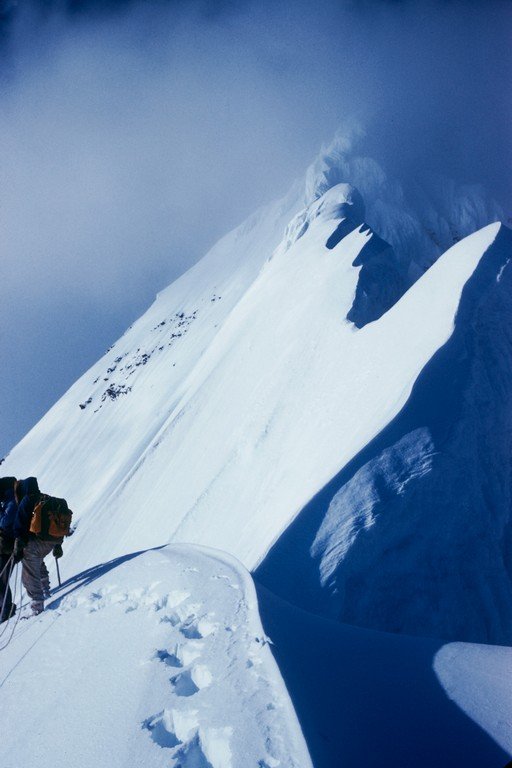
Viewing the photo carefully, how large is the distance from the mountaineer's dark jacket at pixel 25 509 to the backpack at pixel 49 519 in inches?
4.3

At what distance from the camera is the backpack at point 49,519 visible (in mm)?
5004

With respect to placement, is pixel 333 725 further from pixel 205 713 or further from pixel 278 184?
pixel 278 184

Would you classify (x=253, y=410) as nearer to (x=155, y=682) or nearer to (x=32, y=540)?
(x=32, y=540)

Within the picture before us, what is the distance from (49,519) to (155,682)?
9.92 ft

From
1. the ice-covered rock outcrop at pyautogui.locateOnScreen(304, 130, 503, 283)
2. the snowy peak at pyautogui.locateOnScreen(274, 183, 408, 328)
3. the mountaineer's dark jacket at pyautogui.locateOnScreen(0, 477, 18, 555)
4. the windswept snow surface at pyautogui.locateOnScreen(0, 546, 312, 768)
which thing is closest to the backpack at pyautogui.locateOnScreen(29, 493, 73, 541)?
the mountaineer's dark jacket at pyautogui.locateOnScreen(0, 477, 18, 555)

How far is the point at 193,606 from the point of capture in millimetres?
→ 3426

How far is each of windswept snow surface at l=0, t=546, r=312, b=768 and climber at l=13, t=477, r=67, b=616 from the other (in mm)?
821

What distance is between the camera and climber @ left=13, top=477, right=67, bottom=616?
499 cm

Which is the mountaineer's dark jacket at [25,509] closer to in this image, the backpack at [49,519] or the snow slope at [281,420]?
the backpack at [49,519]

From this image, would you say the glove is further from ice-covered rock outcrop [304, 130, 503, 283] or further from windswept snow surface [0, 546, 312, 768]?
ice-covered rock outcrop [304, 130, 503, 283]

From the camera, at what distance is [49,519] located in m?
5.09

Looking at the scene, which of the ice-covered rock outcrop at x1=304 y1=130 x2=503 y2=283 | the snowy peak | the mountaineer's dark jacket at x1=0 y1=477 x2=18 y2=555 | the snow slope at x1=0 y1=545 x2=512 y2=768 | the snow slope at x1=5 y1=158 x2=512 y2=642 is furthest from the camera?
the ice-covered rock outcrop at x1=304 y1=130 x2=503 y2=283

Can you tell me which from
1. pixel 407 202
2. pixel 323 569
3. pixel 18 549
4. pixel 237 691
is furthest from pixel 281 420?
pixel 407 202

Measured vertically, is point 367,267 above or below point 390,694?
above
